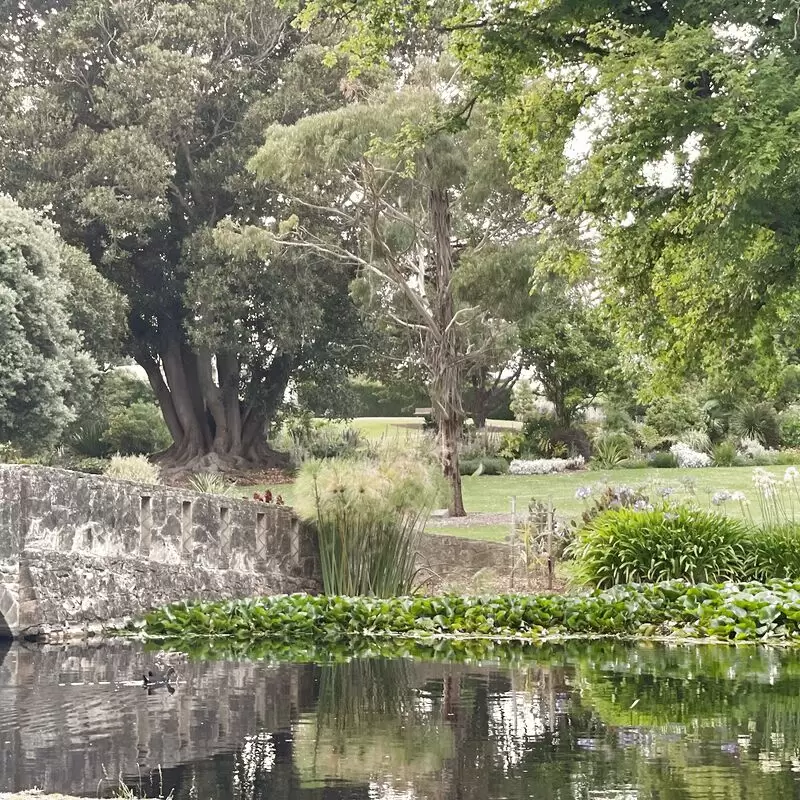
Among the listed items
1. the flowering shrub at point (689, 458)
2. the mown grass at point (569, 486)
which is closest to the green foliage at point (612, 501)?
the mown grass at point (569, 486)

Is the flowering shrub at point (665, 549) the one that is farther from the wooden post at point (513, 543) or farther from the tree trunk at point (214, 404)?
the tree trunk at point (214, 404)

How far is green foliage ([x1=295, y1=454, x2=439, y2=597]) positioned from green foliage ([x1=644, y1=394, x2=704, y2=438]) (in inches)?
848

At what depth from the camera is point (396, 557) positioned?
15.4m

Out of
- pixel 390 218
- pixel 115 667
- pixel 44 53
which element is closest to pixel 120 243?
pixel 44 53

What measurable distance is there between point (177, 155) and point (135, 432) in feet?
30.9

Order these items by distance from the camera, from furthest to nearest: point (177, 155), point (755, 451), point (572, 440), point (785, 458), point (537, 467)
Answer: point (572, 440) → point (177, 155) → point (755, 451) → point (537, 467) → point (785, 458)

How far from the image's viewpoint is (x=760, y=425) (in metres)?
35.8

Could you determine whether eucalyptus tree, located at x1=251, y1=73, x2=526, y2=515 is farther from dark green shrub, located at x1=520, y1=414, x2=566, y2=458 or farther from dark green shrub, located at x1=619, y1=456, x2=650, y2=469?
dark green shrub, located at x1=520, y1=414, x2=566, y2=458

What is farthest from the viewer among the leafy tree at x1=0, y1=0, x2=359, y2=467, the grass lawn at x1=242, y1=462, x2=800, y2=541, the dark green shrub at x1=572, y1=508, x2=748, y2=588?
the leafy tree at x1=0, y1=0, x2=359, y2=467

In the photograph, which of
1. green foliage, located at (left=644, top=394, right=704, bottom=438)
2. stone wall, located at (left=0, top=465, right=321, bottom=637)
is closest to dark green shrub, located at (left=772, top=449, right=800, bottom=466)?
green foliage, located at (left=644, top=394, right=704, bottom=438)

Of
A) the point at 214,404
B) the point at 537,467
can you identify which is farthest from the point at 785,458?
the point at 214,404

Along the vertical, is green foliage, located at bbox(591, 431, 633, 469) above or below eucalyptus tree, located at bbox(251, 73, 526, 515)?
below

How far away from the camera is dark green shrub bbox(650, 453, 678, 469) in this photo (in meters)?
32.3

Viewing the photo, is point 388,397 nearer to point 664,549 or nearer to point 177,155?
point 177,155
